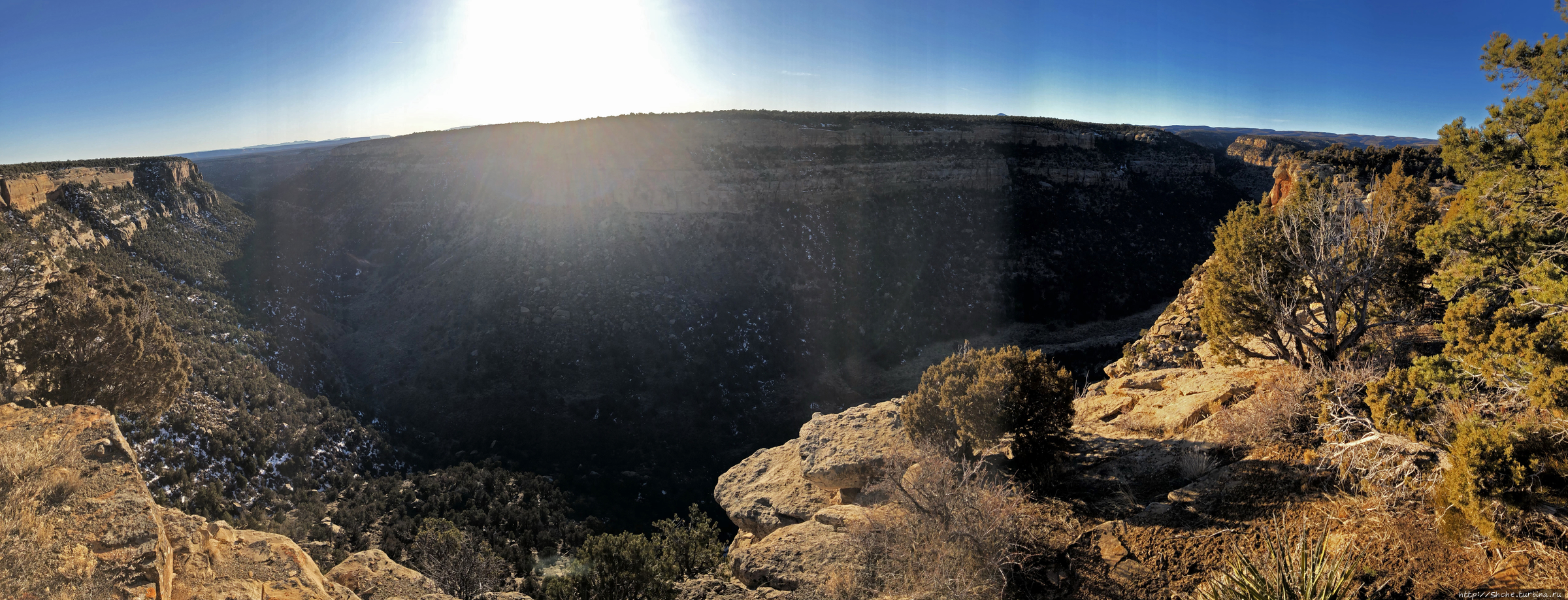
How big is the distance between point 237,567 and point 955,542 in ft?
27.4

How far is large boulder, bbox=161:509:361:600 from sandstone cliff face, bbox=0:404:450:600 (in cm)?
1

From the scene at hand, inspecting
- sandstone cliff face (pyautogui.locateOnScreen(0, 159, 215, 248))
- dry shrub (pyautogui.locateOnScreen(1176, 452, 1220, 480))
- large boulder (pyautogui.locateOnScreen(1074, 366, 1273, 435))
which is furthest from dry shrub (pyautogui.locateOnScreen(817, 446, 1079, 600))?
sandstone cliff face (pyautogui.locateOnScreen(0, 159, 215, 248))

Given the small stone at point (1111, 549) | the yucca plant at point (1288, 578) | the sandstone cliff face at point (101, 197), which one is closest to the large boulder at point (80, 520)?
the yucca plant at point (1288, 578)

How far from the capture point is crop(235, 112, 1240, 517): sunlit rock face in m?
26.7

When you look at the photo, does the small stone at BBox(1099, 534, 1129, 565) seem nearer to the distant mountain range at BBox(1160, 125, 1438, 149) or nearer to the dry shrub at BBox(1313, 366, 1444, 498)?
the dry shrub at BBox(1313, 366, 1444, 498)

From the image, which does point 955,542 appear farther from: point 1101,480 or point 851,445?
point 851,445

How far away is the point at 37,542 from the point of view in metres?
5.09

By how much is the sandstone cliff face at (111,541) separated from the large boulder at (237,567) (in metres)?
0.01

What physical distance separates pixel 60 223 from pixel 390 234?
621 inches

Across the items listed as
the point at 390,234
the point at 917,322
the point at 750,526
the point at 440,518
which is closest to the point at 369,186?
the point at 390,234

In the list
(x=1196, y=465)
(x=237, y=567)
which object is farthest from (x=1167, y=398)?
(x=237, y=567)

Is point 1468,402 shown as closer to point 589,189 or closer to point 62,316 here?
point 62,316

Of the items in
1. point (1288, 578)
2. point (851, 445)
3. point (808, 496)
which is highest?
point (1288, 578)

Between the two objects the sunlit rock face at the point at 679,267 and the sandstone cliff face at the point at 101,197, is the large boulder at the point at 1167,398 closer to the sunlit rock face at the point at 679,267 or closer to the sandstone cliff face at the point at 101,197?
the sunlit rock face at the point at 679,267
